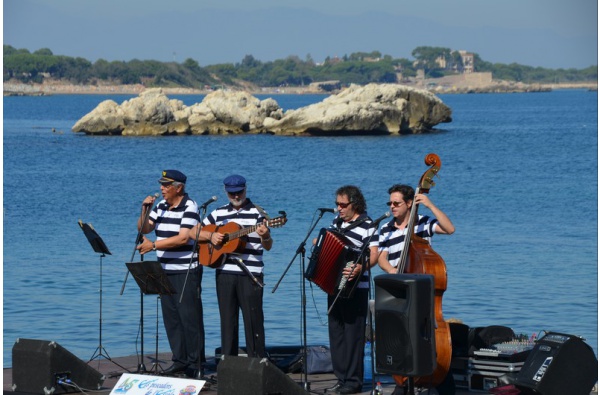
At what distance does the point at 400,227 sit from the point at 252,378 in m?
1.70

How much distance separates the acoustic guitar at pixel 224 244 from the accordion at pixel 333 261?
0.52 meters

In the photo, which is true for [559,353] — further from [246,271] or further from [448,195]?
[448,195]

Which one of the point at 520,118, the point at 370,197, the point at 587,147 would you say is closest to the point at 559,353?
the point at 370,197

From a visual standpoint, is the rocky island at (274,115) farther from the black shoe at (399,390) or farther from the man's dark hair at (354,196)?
the black shoe at (399,390)

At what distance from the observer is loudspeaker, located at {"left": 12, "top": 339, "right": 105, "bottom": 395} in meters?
9.92

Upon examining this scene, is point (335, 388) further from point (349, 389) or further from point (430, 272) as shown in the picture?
point (430, 272)

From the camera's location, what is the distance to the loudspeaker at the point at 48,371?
992 centimetres

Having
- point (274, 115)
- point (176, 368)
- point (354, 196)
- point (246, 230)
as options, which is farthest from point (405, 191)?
point (274, 115)

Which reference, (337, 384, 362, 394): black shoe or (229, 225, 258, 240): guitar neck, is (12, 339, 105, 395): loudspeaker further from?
A: (337, 384, 362, 394): black shoe

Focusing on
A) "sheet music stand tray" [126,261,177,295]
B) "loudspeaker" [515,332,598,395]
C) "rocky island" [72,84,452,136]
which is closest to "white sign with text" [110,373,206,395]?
"sheet music stand tray" [126,261,177,295]

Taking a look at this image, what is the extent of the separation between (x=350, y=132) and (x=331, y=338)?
57.3m

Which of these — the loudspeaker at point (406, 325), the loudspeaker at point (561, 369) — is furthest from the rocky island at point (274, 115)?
the loudspeaker at point (406, 325)

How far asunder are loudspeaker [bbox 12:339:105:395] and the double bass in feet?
7.87

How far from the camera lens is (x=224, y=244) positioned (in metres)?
10.2
